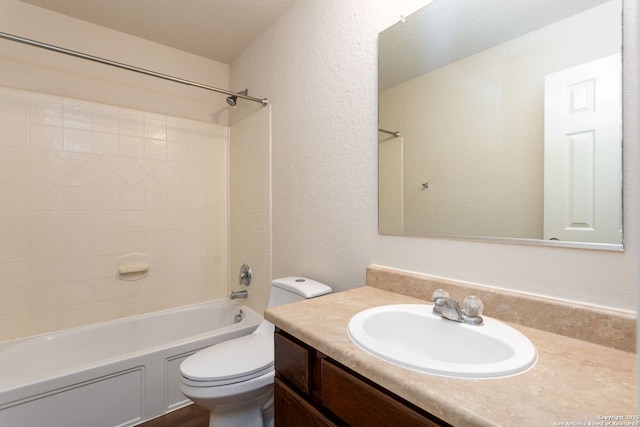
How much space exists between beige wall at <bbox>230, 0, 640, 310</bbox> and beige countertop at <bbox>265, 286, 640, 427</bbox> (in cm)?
18

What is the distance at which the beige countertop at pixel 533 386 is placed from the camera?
1.50 feet

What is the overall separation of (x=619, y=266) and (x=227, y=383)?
132 centimetres

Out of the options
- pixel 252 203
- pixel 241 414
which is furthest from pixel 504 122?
pixel 252 203

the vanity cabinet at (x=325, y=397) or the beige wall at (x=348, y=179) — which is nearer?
the vanity cabinet at (x=325, y=397)

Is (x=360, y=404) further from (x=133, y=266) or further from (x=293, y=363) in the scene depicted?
(x=133, y=266)

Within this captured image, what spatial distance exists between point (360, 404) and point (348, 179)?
3.20 ft

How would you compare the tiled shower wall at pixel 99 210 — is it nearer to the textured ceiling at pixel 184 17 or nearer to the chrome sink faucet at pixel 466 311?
the textured ceiling at pixel 184 17

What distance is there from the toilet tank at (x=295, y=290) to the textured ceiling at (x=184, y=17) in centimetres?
168

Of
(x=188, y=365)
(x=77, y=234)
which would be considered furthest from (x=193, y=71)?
(x=188, y=365)

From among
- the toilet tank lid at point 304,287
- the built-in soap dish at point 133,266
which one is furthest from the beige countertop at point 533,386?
the built-in soap dish at point 133,266

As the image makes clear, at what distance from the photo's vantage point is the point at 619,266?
0.70m

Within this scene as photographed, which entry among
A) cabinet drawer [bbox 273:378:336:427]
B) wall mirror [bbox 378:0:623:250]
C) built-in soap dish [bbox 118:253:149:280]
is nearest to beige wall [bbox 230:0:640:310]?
wall mirror [bbox 378:0:623:250]

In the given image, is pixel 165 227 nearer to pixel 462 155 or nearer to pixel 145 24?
pixel 145 24

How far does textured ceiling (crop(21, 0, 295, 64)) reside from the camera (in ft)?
5.81
